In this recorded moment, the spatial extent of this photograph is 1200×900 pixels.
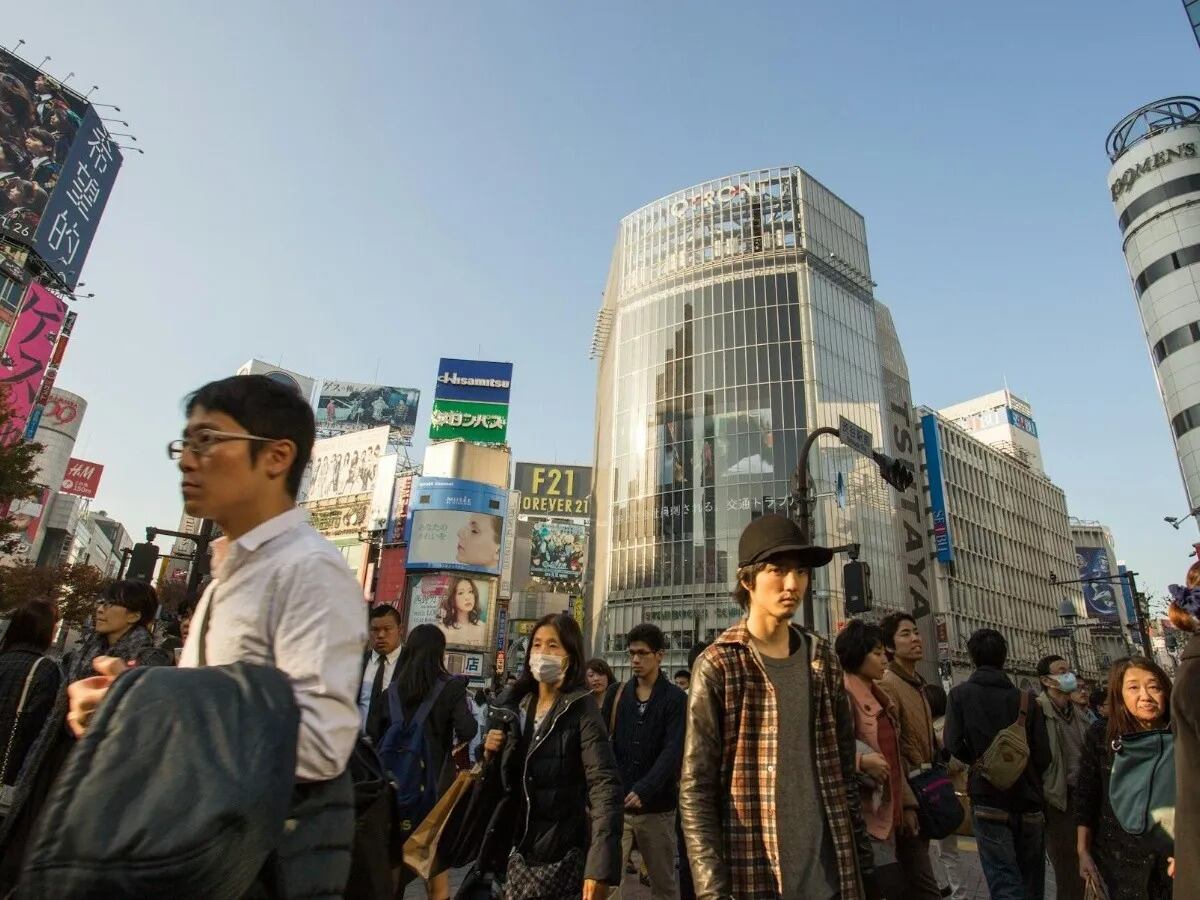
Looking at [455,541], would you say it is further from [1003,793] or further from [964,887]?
[1003,793]

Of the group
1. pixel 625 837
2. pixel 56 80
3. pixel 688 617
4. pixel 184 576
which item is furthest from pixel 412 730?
pixel 184 576

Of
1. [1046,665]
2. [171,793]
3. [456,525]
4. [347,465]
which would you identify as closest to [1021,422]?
[456,525]

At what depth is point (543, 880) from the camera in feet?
10.9

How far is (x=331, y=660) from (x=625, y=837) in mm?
5046

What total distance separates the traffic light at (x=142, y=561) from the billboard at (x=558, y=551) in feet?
182

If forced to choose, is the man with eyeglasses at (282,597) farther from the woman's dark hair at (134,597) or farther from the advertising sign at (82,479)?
the advertising sign at (82,479)

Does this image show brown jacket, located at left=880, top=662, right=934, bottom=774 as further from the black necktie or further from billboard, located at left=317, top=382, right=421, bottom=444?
billboard, located at left=317, top=382, right=421, bottom=444

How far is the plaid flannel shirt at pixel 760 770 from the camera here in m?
2.50

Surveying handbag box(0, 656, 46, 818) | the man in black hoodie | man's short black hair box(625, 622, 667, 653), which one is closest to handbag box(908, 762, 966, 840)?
the man in black hoodie

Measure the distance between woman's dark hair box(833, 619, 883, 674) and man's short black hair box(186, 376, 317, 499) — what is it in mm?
3259

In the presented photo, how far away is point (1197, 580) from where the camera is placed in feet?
10.2

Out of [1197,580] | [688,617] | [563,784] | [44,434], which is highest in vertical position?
[44,434]

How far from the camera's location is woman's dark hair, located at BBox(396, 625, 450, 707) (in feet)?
14.6

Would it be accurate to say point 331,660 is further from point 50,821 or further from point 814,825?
point 814,825
